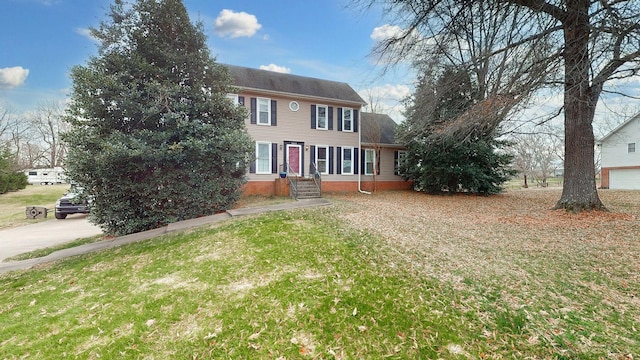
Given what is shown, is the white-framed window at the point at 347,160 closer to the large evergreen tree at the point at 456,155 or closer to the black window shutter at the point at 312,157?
the black window shutter at the point at 312,157

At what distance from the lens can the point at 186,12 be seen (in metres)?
8.88

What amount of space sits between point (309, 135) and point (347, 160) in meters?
2.76

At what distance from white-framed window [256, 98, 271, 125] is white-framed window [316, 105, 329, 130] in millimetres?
2744

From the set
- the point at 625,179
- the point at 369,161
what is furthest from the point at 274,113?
the point at 625,179

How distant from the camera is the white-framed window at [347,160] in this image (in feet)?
54.7

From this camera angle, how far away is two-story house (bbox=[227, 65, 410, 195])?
47.6ft

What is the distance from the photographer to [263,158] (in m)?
14.6

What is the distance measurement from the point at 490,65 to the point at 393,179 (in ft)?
35.6

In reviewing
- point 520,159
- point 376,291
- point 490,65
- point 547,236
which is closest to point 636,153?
point 520,159

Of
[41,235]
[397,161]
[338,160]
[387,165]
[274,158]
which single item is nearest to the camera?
[41,235]

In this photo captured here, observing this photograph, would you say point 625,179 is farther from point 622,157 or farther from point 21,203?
point 21,203

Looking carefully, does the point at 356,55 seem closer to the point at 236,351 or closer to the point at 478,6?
the point at 478,6

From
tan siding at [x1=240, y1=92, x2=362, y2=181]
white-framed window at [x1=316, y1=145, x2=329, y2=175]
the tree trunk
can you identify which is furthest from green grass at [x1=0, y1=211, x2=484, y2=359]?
white-framed window at [x1=316, y1=145, x2=329, y2=175]

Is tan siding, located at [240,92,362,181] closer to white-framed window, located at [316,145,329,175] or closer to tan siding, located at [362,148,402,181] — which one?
white-framed window, located at [316,145,329,175]
